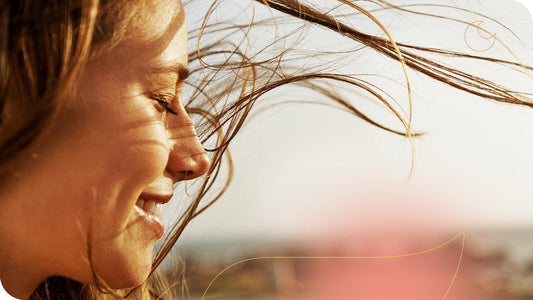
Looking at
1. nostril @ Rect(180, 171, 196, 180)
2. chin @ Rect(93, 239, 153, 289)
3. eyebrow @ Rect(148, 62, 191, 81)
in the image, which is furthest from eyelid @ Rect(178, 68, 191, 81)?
chin @ Rect(93, 239, 153, 289)

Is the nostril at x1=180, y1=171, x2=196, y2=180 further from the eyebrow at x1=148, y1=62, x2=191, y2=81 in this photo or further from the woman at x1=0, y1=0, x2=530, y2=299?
the eyebrow at x1=148, y1=62, x2=191, y2=81

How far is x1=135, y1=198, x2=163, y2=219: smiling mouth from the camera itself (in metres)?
0.87

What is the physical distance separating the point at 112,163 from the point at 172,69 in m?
0.17

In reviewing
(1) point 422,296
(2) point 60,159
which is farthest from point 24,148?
(1) point 422,296

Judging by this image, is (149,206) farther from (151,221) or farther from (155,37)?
(155,37)

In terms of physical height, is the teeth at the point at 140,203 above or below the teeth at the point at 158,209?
above

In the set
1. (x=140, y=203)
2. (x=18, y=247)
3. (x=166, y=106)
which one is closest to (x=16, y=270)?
(x=18, y=247)

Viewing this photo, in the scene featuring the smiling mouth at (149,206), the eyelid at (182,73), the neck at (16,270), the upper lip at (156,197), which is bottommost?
the neck at (16,270)

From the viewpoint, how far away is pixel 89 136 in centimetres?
77

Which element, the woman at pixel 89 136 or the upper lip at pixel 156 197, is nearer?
the woman at pixel 89 136

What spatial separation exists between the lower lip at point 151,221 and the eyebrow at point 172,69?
202mm

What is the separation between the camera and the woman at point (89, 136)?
75cm

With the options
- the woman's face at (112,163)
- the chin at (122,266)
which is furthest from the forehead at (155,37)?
the chin at (122,266)

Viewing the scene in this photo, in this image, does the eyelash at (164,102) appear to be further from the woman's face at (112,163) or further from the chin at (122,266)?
the chin at (122,266)
